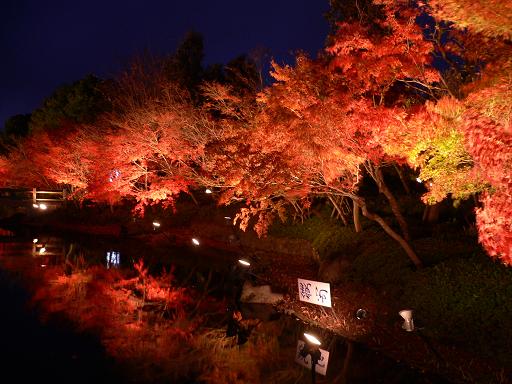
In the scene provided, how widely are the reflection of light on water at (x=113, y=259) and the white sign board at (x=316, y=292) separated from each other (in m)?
10.3

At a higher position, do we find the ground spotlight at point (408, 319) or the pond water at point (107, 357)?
the ground spotlight at point (408, 319)

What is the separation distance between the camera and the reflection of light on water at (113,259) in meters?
18.1

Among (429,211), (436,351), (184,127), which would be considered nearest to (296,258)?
(429,211)

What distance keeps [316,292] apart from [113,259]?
12.0 metres

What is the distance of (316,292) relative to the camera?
963cm

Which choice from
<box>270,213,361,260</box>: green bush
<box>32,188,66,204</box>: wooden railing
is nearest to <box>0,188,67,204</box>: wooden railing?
Answer: <box>32,188,66,204</box>: wooden railing

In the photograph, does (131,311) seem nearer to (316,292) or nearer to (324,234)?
(316,292)

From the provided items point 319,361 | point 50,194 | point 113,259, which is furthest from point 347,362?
point 50,194

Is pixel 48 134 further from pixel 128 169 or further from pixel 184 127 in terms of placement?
pixel 184 127

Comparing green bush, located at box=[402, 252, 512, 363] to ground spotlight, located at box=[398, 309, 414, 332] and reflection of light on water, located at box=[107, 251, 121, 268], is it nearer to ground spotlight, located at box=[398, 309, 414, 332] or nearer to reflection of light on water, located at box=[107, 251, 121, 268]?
ground spotlight, located at box=[398, 309, 414, 332]

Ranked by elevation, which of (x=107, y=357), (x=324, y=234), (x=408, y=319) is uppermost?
(x=324, y=234)

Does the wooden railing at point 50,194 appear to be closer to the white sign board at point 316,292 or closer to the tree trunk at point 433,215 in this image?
the tree trunk at point 433,215

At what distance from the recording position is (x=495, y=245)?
585cm

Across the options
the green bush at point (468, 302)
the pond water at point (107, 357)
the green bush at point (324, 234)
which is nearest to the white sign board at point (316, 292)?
the pond water at point (107, 357)
